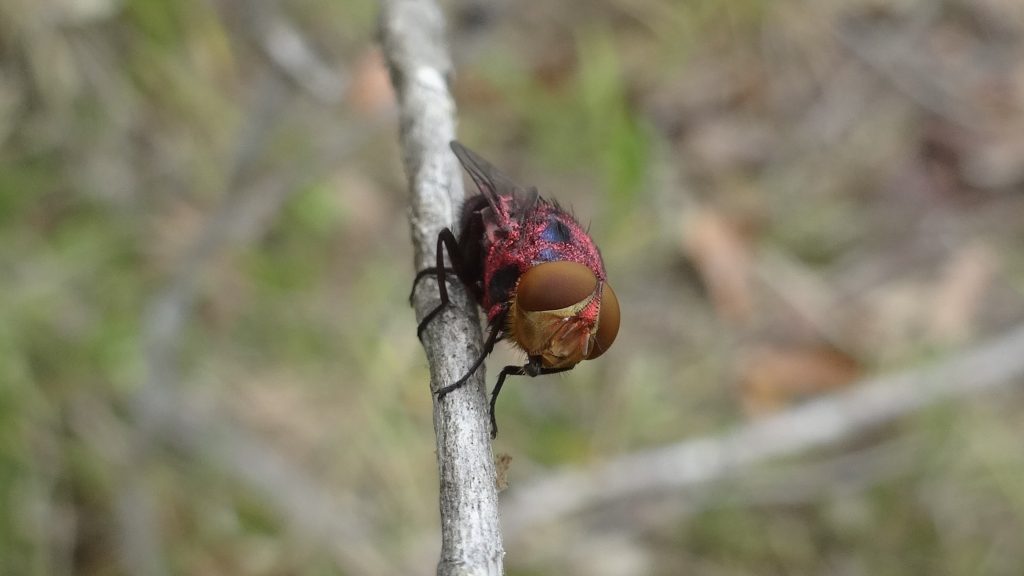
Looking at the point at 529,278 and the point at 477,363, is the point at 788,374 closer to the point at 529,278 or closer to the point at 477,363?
the point at 529,278

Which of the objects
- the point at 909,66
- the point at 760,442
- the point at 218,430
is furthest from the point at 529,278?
the point at 909,66

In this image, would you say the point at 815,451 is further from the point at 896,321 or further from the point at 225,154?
the point at 225,154

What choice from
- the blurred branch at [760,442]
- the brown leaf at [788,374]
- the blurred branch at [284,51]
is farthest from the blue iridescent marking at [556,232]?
the brown leaf at [788,374]

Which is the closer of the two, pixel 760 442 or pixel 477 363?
pixel 477 363

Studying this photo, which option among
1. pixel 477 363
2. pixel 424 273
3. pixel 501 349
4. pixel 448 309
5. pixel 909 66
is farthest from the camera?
pixel 909 66

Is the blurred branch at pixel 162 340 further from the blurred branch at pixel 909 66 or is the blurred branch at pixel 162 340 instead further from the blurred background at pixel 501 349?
the blurred branch at pixel 909 66

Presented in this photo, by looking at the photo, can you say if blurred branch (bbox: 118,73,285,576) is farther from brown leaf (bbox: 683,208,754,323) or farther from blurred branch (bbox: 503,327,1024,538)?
brown leaf (bbox: 683,208,754,323)

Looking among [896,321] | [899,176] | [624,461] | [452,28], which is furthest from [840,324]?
[452,28]
